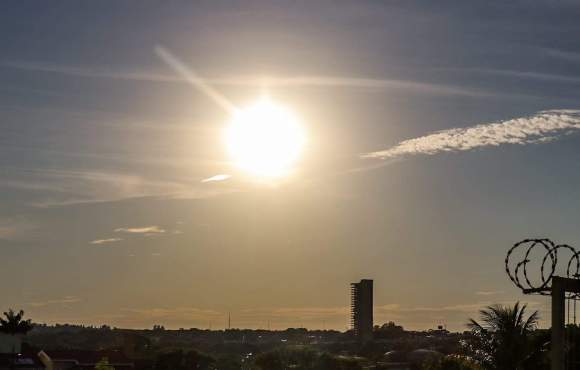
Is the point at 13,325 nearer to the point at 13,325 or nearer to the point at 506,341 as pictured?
the point at 13,325

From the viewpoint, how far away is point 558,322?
2831 cm

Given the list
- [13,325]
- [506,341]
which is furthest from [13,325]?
[506,341]

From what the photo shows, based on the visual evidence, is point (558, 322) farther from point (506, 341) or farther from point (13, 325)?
point (13, 325)

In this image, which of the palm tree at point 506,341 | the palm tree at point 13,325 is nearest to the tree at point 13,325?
the palm tree at point 13,325

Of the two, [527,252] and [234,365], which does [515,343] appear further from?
[234,365]

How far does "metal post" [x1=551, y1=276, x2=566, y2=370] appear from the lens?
91.8ft

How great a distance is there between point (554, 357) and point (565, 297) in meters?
1.98

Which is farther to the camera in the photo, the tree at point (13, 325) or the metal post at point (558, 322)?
the tree at point (13, 325)

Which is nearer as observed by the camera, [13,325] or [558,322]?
[558,322]

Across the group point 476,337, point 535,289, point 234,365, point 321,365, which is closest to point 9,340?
point 321,365

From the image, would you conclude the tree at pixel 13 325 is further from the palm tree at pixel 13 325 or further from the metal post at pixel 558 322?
the metal post at pixel 558 322

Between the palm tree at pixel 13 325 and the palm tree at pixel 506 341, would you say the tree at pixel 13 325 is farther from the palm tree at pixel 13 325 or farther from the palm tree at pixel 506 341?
the palm tree at pixel 506 341

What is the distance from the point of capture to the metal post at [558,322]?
28.0 m

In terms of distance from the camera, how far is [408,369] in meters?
130
